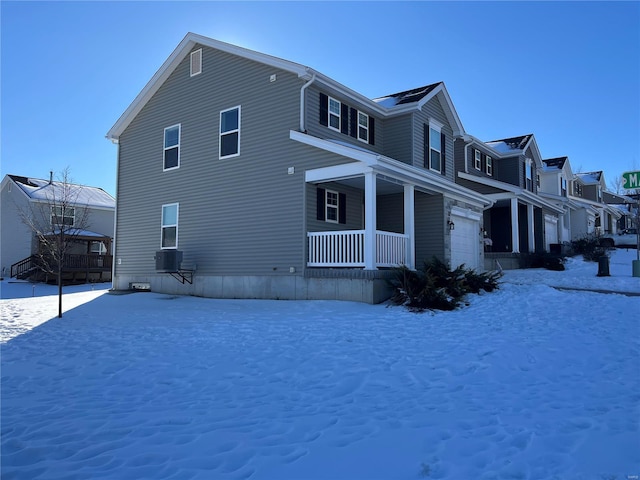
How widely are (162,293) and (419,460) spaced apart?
1454 centimetres

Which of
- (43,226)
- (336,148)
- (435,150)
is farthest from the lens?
(43,226)

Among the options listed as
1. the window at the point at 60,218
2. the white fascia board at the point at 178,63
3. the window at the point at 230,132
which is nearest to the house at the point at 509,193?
the white fascia board at the point at 178,63

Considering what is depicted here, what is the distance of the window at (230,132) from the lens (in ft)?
49.4

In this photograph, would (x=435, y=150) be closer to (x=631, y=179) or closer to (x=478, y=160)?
(x=478, y=160)

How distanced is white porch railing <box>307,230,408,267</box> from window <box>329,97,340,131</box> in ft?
13.1

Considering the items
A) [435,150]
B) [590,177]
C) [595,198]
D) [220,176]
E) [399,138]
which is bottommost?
[220,176]

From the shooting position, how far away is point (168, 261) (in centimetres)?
1514

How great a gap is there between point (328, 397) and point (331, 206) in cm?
985

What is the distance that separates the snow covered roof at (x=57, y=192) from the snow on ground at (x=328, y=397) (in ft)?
68.1

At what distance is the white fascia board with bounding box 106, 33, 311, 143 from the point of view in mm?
13727

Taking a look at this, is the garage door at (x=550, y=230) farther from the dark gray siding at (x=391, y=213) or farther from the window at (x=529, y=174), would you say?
the dark gray siding at (x=391, y=213)

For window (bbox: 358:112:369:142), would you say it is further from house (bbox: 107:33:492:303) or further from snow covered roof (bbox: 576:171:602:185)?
snow covered roof (bbox: 576:171:602:185)

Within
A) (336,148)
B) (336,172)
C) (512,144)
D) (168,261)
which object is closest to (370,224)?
(336,172)

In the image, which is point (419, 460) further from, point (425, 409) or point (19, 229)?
point (19, 229)
